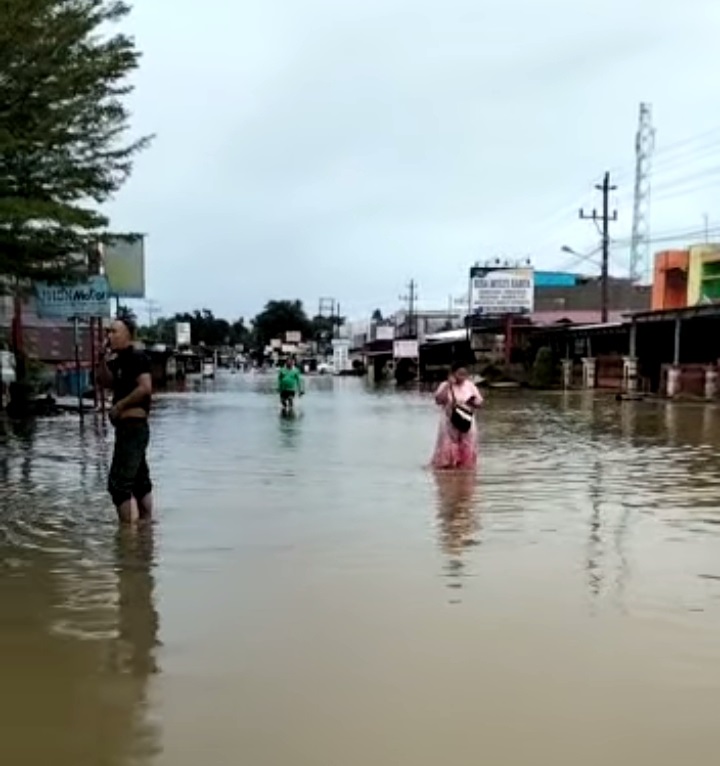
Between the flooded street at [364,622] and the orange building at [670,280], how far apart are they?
107 ft

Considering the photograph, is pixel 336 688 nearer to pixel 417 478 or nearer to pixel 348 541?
pixel 348 541

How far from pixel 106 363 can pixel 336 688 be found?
4.57 meters

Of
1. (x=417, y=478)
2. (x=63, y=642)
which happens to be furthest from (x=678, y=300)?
(x=63, y=642)

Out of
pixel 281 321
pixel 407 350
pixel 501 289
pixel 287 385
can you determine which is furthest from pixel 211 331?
pixel 287 385

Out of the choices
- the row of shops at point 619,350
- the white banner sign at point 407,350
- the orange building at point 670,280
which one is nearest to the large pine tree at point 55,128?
the row of shops at point 619,350

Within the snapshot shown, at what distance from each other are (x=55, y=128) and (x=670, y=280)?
3475 cm

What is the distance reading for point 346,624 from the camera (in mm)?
6070

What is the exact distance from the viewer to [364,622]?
6.11 metres

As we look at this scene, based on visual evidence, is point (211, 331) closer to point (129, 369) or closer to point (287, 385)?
point (287, 385)

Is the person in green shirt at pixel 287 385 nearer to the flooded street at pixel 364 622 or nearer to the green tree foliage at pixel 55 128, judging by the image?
the green tree foliage at pixel 55 128

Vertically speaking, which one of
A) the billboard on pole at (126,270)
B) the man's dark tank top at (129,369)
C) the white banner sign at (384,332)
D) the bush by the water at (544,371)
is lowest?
the bush by the water at (544,371)

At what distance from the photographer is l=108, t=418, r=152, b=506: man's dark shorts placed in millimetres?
8562

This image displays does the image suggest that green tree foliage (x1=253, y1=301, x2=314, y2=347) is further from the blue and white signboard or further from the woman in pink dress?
the woman in pink dress

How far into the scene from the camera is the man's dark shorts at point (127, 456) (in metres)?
8.56
